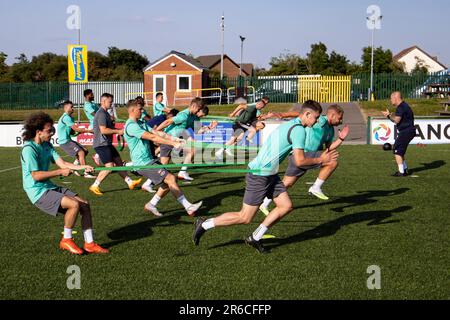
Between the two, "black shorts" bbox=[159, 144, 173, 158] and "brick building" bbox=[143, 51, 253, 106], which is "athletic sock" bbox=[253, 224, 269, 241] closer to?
"black shorts" bbox=[159, 144, 173, 158]

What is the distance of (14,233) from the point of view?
8.25 m

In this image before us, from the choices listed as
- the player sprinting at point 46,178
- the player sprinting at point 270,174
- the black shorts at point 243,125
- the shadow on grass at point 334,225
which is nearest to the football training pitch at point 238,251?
the shadow on grass at point 334,225

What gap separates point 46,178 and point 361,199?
6341 mm

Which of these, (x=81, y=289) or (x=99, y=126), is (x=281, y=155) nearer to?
(x=81, y=289)

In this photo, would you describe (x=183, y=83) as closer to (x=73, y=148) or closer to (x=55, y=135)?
(x=55, y=135)

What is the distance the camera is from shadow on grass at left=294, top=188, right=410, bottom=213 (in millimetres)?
10297

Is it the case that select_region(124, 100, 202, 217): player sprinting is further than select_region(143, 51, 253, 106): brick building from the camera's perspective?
No

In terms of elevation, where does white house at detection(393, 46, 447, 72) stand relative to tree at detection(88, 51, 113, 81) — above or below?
above

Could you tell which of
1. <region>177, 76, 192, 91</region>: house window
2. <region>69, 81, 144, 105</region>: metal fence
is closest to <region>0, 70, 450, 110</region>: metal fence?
<region>69, 81, 144, 105</region>: metal fence

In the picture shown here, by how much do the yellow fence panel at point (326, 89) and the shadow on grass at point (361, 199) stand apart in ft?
95.6

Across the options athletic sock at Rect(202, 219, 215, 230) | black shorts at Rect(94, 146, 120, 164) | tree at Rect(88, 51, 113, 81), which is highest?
tree at Rect(88, 51, 113, 81)

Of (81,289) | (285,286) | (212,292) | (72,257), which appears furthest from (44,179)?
(285,286)

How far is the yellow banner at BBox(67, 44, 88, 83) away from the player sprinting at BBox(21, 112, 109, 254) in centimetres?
1670

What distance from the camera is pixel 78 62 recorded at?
23078mm
